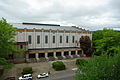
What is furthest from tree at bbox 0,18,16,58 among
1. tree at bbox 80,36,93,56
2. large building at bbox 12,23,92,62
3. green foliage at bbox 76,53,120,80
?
tree at bbox 80,36,93,56

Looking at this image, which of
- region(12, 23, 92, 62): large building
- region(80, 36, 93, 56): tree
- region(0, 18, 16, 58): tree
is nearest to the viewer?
region(0, 18, 16, 58): tree

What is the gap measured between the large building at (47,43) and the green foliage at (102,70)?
1054 inches

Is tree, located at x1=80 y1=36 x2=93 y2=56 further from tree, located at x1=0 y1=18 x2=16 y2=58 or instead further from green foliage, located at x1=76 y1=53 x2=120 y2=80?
green foliage, located at x1=76 y1=53 x2=120 y2=80

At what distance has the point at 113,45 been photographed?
28.8 metres

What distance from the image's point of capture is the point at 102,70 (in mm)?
9500

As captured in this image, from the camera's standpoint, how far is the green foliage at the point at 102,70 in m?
9.46

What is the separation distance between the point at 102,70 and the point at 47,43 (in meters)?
30.9

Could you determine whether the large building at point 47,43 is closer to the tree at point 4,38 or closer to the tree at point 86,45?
the tree at point 86,45

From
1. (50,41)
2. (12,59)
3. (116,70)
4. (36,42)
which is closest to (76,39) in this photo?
(50,41)

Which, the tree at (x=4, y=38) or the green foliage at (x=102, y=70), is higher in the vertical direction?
the tree at (x=4, y=38)

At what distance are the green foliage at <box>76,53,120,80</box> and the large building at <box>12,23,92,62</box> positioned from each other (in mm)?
26765

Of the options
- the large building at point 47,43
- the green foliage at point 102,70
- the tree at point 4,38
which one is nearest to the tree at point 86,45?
the large building at point 47,43

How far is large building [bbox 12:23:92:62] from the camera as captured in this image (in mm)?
35125

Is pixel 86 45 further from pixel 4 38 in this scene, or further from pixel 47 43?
pixel 4 38
